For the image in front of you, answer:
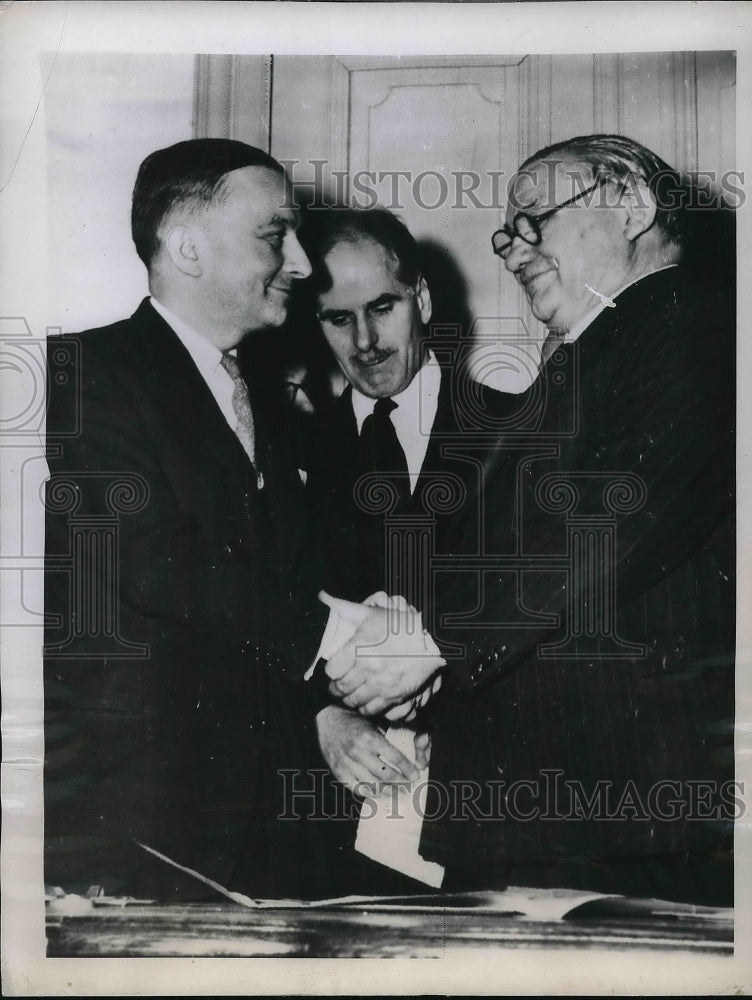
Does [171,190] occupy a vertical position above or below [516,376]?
above

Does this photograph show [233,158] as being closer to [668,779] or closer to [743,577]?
[743,577]

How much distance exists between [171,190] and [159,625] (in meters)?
0.67

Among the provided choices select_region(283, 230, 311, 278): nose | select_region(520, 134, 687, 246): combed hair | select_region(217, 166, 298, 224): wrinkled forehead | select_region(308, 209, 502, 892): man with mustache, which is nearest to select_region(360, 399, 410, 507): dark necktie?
select_region(308, 209, 502, 892): man with mustache

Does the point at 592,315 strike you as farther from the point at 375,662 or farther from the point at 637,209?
the point at 375,662

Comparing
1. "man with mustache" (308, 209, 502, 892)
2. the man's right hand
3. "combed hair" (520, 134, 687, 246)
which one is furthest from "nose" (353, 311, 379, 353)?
the man's right hand

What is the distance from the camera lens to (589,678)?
1.01m

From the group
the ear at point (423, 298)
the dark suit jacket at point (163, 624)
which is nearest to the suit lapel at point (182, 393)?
the dark suit jacket at point (163, 624)

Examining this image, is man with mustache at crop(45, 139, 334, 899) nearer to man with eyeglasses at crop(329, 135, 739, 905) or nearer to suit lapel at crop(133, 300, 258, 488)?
suit lapel at crop(133, 300, 258, 488)

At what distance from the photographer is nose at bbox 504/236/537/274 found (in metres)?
1.02

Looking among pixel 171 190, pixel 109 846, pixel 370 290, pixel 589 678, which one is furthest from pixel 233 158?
pixel 109 846

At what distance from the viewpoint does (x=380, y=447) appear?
1024 mm

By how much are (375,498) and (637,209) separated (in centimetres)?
60

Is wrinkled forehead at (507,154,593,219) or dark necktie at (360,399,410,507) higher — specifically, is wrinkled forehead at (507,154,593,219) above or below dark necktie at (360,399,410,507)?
above

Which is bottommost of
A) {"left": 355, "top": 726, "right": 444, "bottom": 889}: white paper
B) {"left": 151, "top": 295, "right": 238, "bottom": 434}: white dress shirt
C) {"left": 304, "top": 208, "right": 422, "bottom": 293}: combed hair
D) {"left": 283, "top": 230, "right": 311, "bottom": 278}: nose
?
{"left": 355, "top": 726, "right": 444, "bottom": 889}: white paper
